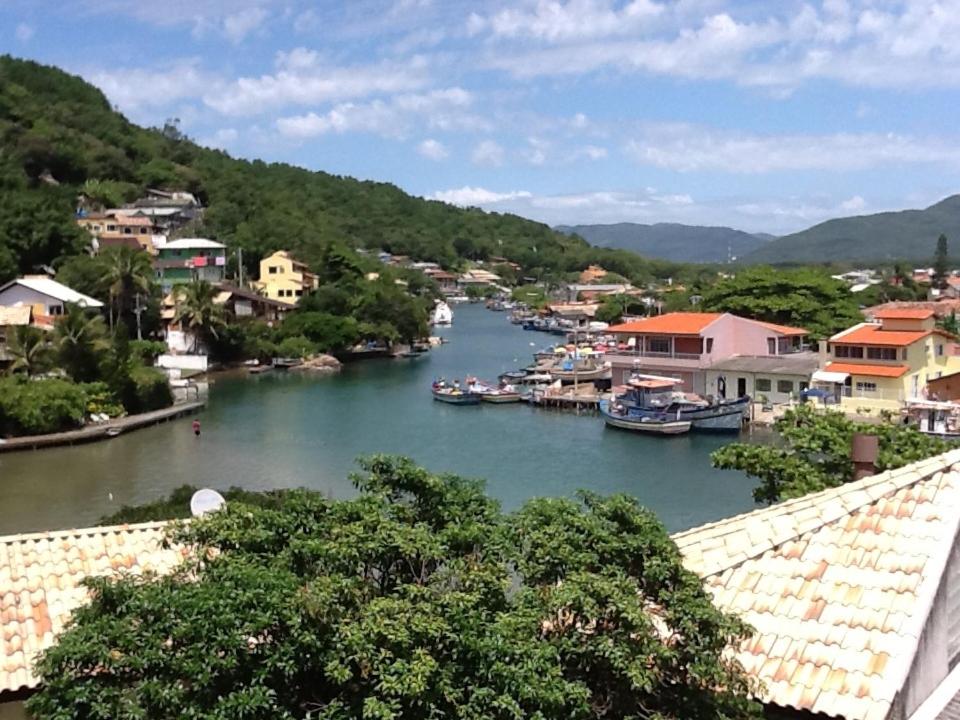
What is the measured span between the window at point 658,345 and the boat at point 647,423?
159 inches

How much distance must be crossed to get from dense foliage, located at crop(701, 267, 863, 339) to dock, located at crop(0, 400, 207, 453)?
2024 cm

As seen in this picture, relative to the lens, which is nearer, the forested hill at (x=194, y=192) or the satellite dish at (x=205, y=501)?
the satellite dish at (x=205, y=501)

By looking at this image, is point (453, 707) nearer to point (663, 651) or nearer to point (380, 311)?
point (663, 651)

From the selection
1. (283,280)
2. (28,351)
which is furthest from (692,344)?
(283,280)

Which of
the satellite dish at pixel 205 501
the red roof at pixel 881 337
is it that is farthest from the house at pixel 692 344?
the satellite dish at pixel 205 501

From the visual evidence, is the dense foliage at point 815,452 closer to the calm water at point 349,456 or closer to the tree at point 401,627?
the calm water at point 349,456

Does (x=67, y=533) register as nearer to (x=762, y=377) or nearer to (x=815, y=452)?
(x=815, y=452)

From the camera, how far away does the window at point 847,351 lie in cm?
2668

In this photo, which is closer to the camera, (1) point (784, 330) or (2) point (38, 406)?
(2) point (38, 406)

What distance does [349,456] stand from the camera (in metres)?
23.0

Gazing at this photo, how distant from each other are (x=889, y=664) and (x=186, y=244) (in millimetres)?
47883

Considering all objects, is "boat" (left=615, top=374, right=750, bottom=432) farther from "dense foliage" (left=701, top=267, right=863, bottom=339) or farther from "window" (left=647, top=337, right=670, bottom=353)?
"dense foliage" (left=701, top=267, right=863, bottom=339)

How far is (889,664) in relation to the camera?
4578 millimetres

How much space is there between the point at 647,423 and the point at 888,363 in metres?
6.75
